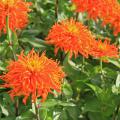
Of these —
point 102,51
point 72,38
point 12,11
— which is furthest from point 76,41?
point 12,11

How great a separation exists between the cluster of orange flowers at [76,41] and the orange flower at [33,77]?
7.2 inches

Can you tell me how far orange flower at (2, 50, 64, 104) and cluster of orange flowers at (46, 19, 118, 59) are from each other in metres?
0.18

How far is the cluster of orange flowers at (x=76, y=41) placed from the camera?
1.47m

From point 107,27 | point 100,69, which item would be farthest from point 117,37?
point 100,69

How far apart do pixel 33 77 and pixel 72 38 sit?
0.32 metres

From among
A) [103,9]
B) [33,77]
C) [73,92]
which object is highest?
[103,9]

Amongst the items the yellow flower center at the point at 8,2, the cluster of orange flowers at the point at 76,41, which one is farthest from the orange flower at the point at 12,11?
the cluster of orange flowers at the point at 76,41

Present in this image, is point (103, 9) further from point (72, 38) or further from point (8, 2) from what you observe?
point (8, 2)

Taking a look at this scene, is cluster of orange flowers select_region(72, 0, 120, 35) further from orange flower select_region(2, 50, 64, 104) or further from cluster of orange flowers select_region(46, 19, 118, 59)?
orange flower select_region(2, 50, 64, 104)

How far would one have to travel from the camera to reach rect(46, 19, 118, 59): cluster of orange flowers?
147 centimetres

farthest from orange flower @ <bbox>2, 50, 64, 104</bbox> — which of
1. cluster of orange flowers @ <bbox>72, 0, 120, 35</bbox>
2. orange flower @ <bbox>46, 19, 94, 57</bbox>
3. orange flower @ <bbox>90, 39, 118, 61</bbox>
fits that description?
cluster of orange flowers @ <bbox>72, 0, 120, 35</bbox>

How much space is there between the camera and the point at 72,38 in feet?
4.89

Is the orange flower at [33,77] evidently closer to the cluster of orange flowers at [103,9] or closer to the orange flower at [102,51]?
the orange flower at [102,51]

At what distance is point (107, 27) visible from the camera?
208 cm
